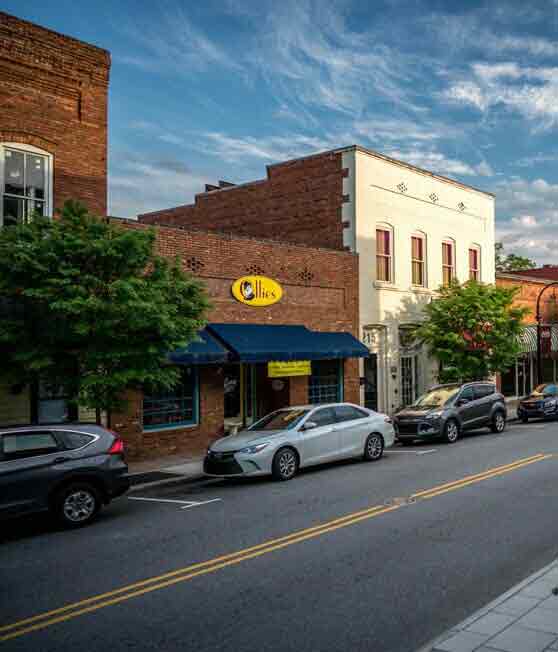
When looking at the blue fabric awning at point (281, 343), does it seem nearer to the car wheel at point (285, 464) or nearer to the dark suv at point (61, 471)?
the car wheel at point (285, 464)

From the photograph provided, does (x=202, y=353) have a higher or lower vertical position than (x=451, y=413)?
higher

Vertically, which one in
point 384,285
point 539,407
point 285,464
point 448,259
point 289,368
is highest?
point 448,259

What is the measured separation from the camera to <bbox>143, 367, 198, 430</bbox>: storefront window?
1772 centimetres

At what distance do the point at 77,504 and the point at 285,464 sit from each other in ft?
15.6

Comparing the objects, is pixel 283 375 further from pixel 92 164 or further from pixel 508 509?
pixel 508 509

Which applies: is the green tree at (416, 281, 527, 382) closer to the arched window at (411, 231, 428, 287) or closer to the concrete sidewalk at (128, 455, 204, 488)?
the arched window at (411, 231, 428, 287)

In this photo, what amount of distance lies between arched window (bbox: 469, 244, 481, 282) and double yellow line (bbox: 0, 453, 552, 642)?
68.2 ft

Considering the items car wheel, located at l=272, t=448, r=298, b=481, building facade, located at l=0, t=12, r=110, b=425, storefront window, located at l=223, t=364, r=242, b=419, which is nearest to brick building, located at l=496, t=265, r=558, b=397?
storefront window, located at l=223, t=364, r=242, b=419

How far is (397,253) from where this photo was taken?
26.1 m

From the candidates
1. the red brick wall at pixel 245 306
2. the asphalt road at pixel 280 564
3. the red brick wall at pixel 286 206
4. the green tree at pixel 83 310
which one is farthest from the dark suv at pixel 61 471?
the red brick wall at pixel 286 206

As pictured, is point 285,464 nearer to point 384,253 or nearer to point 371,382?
point 371,382

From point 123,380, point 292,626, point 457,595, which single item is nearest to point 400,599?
point 457,595

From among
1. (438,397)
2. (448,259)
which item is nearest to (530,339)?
(448,259)

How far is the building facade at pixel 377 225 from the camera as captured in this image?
81.0 feet
